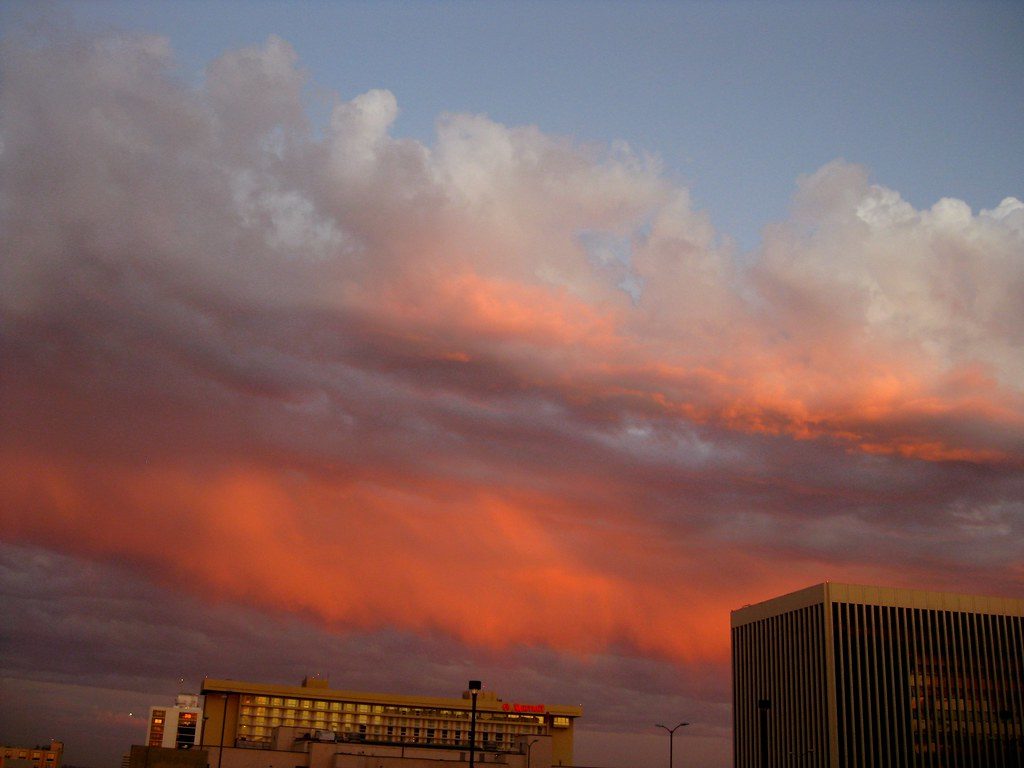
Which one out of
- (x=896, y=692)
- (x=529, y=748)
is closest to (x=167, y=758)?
(x=529, y=748)

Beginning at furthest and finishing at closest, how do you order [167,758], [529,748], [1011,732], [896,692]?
[1011,732], [896,692], [529,748], [167,758]

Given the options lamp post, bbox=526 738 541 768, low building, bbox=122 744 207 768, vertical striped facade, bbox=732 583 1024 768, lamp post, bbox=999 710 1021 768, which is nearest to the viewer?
low building, bbox=122 744 207 768

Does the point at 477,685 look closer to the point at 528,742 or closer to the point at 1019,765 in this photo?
the point at 528,742

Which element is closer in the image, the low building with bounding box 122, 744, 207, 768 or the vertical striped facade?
the low building with bounding box 122, 744, 207, 768

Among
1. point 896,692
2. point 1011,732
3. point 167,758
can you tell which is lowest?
point 167,758

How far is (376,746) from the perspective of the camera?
13825cm

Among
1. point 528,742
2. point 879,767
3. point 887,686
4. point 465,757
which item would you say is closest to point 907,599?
point 887,686

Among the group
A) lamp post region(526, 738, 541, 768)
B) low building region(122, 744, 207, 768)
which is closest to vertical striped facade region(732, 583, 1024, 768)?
lamp post region(526, 738, 541, 768)

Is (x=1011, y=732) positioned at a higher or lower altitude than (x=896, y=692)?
lower

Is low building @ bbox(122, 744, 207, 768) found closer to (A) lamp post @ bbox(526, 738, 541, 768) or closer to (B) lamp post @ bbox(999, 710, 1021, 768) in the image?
(A) lamp post @ bbox(526, 738, 541, 768)

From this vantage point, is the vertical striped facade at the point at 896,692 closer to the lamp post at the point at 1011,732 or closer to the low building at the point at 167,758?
the lamp post at the point at 1011,732

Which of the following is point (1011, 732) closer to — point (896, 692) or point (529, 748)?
point (896, 692)

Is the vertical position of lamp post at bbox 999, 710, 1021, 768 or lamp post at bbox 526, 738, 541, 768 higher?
lamp post at bbox 999, 710, 1021, 768

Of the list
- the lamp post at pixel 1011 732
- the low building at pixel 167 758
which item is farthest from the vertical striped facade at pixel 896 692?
the low building at pixel 167 758
